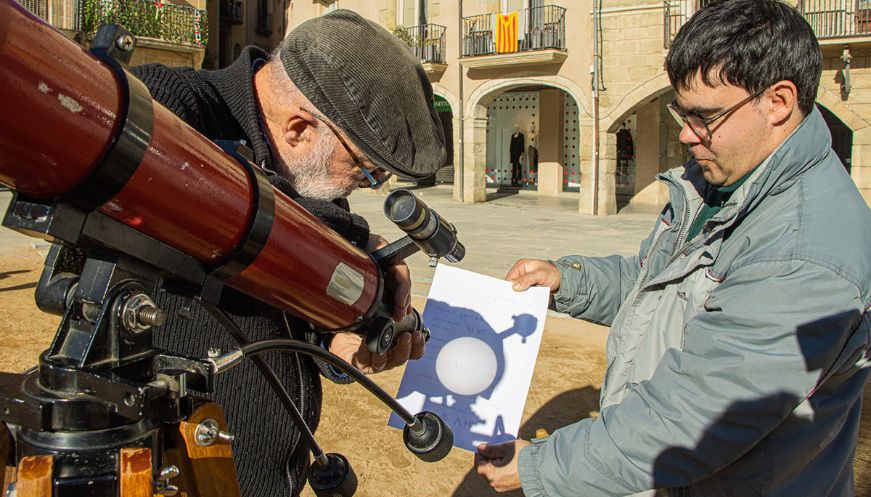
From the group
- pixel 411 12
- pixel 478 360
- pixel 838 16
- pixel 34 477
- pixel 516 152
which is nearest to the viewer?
pixel 34 477

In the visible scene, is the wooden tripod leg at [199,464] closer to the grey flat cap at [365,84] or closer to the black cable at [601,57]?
the grey flat cap at [365,84]

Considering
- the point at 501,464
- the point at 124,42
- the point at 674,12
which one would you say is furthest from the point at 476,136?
the point at 124,42

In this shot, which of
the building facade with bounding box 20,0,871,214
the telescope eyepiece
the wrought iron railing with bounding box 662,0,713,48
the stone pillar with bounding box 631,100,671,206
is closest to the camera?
the telescope eyepiece

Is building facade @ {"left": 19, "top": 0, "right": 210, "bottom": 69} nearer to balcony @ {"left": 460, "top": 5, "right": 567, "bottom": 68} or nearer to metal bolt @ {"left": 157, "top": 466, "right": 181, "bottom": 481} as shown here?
balcony @ {"left": 460, "top": 5, "right": 567, "bottom": 68}

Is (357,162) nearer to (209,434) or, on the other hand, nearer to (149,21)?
(209,434)

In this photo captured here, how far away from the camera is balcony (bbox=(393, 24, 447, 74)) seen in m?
19.8

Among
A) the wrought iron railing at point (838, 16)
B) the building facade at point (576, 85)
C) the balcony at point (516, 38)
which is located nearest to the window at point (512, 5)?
the building facade at point (576, 85)

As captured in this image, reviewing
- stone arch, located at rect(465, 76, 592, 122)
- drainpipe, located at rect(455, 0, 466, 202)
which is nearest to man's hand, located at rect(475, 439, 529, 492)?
stone arch, located at rect(465, 76, 592, 122)

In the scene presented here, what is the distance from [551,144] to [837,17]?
26.2ft

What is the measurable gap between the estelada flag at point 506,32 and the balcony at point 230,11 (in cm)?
1863

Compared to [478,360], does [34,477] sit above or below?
above

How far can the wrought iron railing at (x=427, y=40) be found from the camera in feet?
65.4

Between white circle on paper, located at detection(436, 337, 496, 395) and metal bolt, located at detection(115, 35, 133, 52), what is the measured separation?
156cm

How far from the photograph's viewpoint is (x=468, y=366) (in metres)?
2.35
